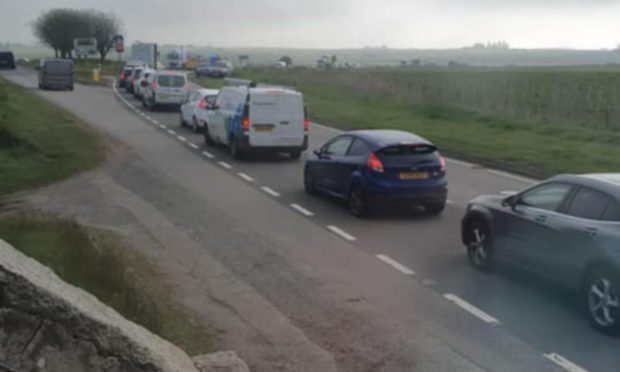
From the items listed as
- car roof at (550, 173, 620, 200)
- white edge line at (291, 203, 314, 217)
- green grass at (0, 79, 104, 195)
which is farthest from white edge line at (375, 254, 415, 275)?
green grass at (0, 79, 104, 195)

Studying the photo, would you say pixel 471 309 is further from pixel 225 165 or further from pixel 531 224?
pixel 225 165

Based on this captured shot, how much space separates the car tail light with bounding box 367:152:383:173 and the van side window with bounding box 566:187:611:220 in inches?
225

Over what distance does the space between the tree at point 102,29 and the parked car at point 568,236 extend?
4077 inches

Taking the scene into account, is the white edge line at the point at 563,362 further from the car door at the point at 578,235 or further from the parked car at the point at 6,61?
the parked car at the point at 6,61

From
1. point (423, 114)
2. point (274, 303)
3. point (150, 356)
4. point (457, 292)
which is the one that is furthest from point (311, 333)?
point (423, 114)

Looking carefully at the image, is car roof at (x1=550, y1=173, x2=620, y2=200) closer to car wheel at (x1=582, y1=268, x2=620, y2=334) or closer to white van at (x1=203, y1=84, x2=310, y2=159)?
car wheel at (x1=582, y1=268, x2=620, y2=334)

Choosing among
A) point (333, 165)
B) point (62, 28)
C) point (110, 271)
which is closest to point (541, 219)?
point (110, 271)

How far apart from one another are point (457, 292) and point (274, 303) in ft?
7.10

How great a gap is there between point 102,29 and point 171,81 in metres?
73.7

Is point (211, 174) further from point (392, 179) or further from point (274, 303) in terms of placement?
point (274, 303)

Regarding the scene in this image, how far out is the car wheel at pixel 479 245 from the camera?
453 inches

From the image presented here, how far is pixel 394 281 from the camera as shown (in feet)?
36.9

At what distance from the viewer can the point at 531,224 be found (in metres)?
10.4

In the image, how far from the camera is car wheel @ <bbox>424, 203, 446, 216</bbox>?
52.0 ft
